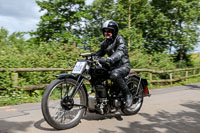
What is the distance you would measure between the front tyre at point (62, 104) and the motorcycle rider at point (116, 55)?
0.75m

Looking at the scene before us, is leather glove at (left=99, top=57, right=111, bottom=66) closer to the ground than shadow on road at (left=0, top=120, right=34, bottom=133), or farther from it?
farther from it

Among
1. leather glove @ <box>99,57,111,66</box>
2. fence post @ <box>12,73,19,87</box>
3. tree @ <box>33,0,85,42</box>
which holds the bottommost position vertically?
fence post @ <box>12,73,19,87</box>

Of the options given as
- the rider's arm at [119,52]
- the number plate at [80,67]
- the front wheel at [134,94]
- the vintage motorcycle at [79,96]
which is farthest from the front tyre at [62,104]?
the front wheel at [134,94]

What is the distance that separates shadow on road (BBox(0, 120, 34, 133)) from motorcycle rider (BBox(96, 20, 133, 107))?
5.96ft

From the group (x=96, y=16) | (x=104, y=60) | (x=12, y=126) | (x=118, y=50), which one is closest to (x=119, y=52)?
(x=118, y=50)

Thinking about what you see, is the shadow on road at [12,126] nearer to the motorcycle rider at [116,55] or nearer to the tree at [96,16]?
the motorcycle rider at [116,55]

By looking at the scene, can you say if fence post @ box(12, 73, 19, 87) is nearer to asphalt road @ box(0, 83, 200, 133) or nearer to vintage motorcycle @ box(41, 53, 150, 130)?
asphalt road @ box(0, 83, 200, 133)

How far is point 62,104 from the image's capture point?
3881 millimetres

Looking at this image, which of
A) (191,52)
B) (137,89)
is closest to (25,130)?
(137,89)

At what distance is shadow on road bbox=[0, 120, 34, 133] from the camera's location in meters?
3.75

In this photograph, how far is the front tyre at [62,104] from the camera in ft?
12.0

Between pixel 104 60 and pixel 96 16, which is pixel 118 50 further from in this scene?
pixel 96 16

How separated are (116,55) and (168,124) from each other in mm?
1753

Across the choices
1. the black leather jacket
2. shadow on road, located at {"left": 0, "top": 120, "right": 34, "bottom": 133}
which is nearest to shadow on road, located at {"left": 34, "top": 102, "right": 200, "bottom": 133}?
shadow on road, located at {"left": 0, "top": 120, "right": 34, "bottom": 133}
